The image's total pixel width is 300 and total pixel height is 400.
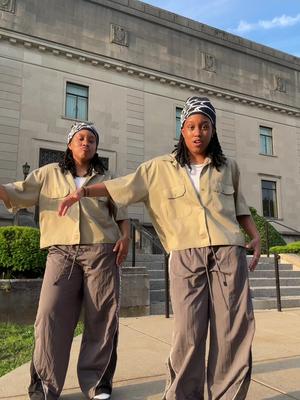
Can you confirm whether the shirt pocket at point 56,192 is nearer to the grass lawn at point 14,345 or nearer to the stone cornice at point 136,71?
the grass lawn at point 14,345

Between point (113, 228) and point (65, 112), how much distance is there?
15.5 meters

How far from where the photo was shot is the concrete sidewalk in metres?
3.28

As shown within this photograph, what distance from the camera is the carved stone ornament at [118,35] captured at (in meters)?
19.2

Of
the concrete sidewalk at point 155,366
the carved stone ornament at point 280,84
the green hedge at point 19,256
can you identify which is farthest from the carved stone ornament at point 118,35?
the concrete sidewalk at point 155,366

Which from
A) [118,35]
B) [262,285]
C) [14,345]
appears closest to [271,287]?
[262,285]

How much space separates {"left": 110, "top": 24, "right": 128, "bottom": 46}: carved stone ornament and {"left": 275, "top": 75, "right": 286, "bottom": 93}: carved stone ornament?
9516 millimetres

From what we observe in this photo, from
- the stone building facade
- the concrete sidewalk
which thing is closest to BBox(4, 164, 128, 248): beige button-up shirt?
the concrete sidewalk

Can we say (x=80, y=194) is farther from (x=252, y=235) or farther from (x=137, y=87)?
(x=137, y=87)

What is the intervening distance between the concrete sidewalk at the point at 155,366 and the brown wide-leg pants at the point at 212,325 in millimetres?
891

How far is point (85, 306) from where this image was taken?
10.1 ft

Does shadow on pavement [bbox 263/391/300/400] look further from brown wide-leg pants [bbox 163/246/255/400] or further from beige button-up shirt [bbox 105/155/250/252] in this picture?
beige button-up shirt [bbox 105/155/250/252]

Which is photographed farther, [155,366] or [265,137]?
[265,137]

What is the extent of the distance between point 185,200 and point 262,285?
25.0 feet

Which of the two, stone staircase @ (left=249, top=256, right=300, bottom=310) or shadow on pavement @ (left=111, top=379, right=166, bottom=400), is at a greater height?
stone staircase @ (left=249, top=256, right=300, bottom=310)
